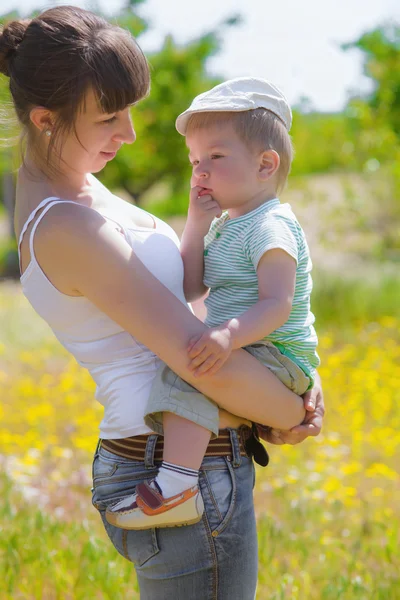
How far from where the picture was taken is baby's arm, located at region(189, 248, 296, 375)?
156 centimetres

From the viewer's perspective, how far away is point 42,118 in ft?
5.54

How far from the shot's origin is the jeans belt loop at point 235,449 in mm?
1686

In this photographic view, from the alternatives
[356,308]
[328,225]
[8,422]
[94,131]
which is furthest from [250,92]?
[328,225]

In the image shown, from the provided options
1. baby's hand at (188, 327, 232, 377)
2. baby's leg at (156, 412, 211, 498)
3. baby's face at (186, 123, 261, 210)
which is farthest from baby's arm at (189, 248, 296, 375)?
baby's face at (186, 123, 261, 210)

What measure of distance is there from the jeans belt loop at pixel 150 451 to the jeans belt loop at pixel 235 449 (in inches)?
7.1

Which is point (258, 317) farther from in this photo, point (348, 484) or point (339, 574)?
point (348, 484)

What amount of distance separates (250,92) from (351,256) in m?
10.2

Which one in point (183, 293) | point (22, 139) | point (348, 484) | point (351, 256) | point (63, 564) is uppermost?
point (22, 139)

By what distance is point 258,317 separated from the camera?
5.34ft

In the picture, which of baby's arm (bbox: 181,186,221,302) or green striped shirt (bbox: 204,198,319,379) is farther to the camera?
baby's arm (bbox: 181,186,221,302)

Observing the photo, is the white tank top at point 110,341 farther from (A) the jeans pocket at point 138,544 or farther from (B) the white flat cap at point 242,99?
(B) the white flat cap at point 242,99

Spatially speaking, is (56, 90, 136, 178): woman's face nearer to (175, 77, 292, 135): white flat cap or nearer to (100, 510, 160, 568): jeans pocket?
(175, 77, 292, 135): white flat cap

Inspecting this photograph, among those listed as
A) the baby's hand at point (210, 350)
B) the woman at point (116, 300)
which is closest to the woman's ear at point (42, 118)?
the woman at point (116, 300)

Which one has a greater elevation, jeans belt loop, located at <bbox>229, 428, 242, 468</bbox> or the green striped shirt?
the green striped shirt
